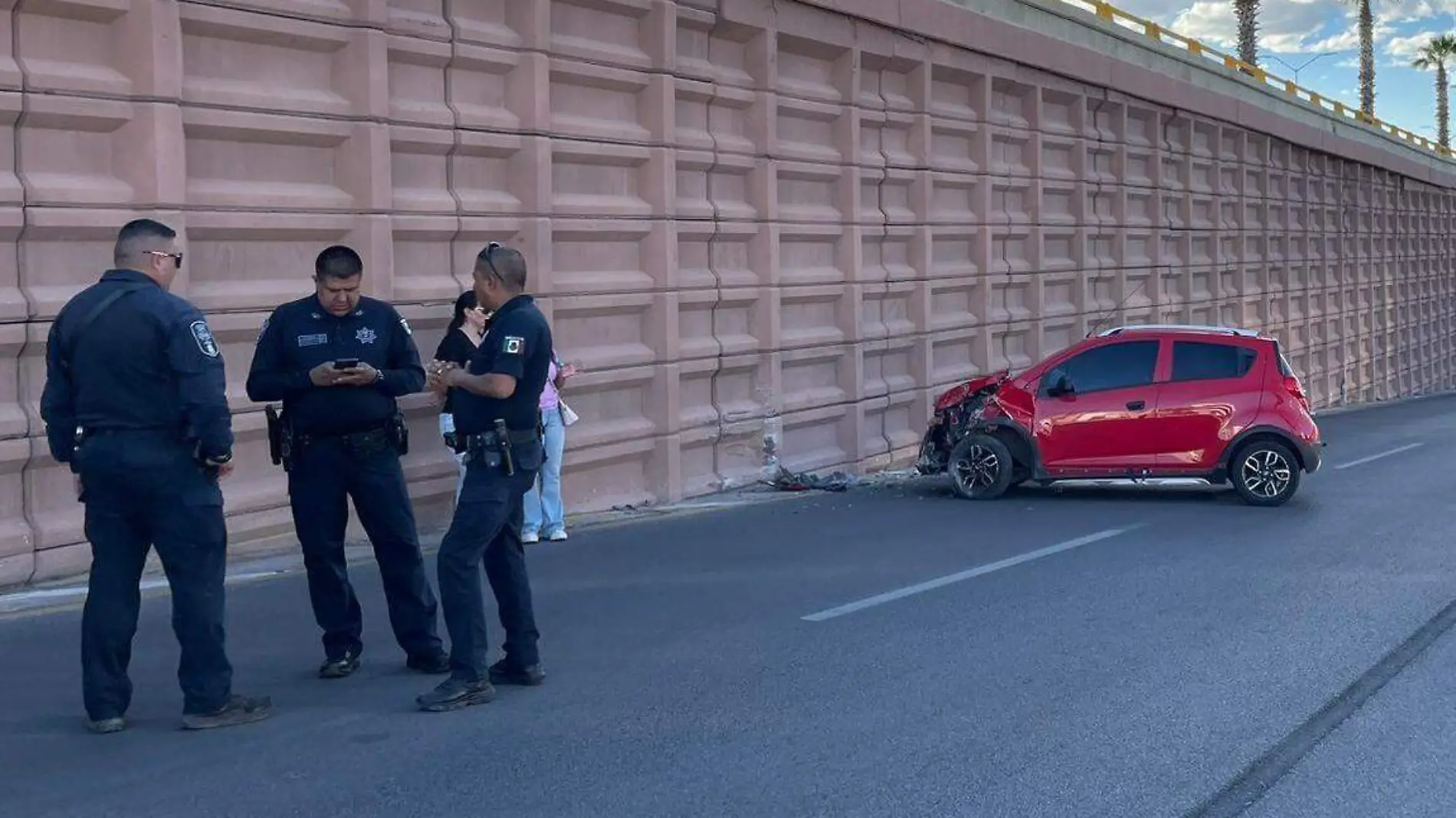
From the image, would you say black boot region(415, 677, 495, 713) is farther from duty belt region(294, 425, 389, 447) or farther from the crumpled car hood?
the crumpled car hood

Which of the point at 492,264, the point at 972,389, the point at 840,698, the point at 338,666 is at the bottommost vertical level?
the point at 840,698

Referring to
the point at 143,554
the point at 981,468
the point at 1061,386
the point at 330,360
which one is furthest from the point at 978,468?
the point at 143,554

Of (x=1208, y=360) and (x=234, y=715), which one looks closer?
(x=234, y=715)

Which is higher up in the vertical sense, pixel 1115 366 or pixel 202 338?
pixel 202 338

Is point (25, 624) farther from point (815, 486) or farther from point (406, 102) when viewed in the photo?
point (815, 486)

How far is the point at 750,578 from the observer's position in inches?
398

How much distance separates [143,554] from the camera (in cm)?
645

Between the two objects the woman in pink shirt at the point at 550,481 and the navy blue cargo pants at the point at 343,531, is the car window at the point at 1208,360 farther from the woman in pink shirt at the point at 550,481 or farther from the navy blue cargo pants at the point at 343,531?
the navy blue cargo pants at the point at 343,531

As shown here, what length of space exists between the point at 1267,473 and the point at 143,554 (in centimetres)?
999

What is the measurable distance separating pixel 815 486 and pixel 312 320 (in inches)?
346

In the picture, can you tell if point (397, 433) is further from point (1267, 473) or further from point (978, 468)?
point (1267, 473)

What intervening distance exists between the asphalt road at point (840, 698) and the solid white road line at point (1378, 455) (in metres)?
6.47

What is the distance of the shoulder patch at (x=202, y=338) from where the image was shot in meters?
6.23

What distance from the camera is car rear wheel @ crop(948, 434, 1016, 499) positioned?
46.5 ft
